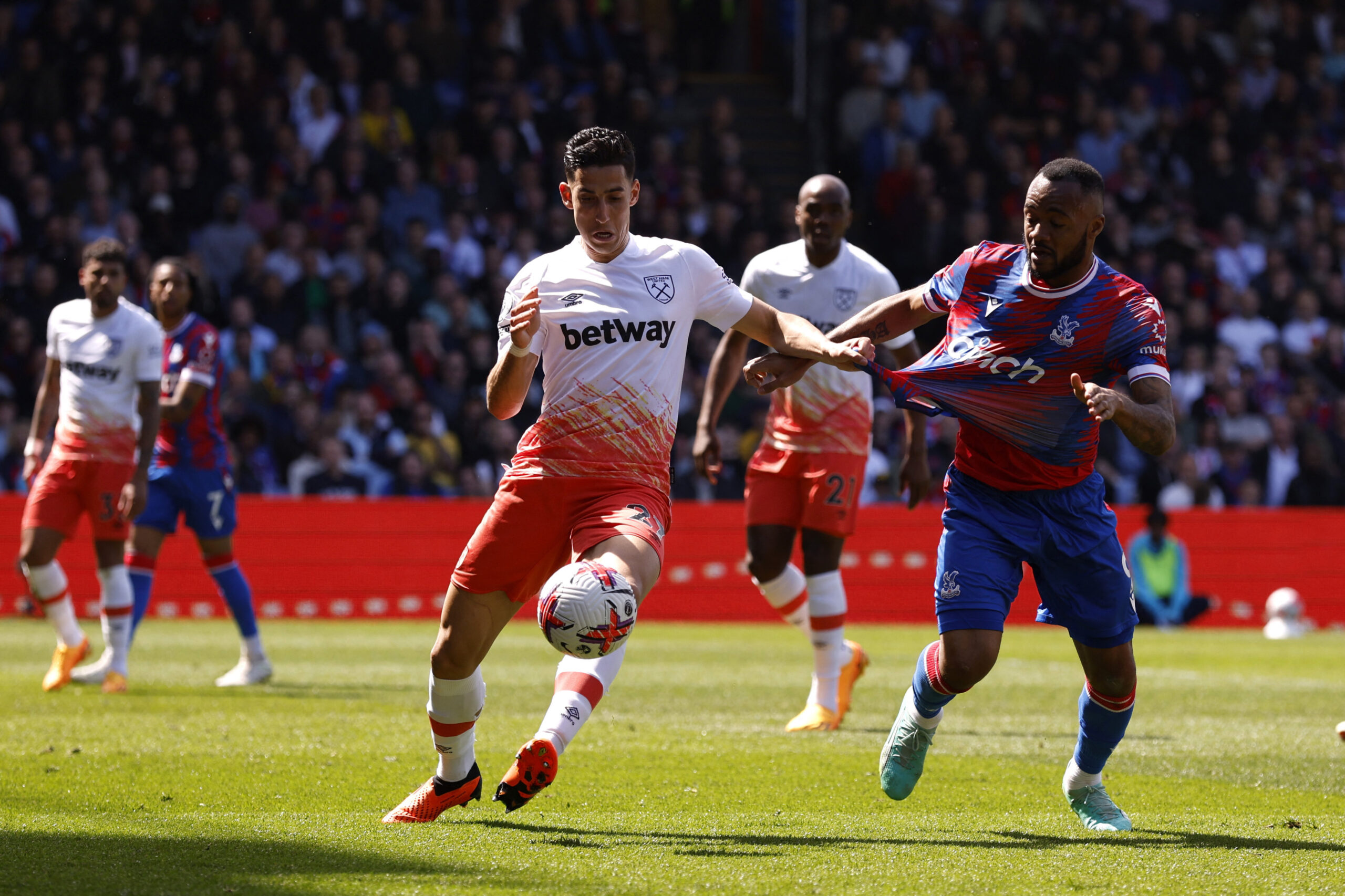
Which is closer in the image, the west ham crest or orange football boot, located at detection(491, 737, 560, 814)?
orange football boot, located at detection(491, 737, 560, 814)

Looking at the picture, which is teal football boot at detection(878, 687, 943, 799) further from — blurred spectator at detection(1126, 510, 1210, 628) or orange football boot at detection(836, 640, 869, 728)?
blurred spectator at detection(1126, 510, 1210, 628)

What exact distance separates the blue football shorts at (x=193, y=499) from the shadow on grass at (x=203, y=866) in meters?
5.48

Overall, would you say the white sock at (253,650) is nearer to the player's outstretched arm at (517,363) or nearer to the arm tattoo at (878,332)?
the player's outstretched arm at (517,363)

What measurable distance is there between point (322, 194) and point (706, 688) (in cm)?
1128

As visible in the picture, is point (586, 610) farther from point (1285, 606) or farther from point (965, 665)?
point (1285, 606)

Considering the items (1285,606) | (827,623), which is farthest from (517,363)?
(1285,606)

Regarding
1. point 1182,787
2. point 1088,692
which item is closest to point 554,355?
point 1088,692

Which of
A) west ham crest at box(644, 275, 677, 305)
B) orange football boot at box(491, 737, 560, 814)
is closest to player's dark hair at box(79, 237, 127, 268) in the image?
west ham crest at box(644, 275, 677, 305)

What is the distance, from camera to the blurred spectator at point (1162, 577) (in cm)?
1823

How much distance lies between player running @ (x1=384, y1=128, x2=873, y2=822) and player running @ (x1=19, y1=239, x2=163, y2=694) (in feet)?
17.2

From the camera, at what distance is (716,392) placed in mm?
9258

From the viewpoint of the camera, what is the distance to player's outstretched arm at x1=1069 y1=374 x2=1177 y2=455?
17.1 ft

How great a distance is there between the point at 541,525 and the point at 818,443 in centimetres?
387

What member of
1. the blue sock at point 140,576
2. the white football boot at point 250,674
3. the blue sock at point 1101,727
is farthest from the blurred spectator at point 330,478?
the blue sock at point 1101,727
